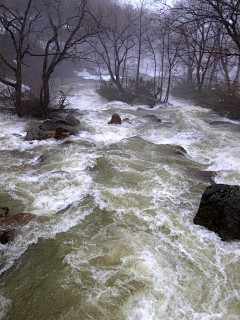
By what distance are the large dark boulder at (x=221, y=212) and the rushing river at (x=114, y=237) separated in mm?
155

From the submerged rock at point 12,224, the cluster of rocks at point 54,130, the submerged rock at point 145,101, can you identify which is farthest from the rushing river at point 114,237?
the submerged rock at point 145,101

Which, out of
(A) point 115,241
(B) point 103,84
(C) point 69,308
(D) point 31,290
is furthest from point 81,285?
(B) point 103,84

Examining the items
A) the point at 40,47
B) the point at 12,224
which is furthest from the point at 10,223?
the point at 40,47

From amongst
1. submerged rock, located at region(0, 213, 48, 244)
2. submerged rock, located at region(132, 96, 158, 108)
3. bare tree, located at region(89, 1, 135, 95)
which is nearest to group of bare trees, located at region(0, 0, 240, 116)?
bare tree, located at region(89, 1, 135, 95)

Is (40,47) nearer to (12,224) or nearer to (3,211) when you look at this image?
(3,211)

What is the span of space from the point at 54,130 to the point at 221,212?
723 centimetres

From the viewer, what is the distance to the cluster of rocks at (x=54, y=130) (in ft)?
27.9

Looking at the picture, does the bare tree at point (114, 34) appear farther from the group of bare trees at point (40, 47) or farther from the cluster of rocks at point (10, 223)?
the cluster of rocks at point (10, 223)

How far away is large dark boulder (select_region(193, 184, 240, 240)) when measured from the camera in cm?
404

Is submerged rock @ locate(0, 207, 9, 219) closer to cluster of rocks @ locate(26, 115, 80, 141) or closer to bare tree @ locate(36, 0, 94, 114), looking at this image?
cluster of rocks @ locate(26, 115, 80, 141)

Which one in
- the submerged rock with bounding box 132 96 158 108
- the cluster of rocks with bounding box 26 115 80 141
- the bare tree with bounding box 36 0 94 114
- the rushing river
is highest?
the bare tree with bounding box 36 0 94 114

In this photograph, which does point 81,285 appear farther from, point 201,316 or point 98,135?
point 98,135

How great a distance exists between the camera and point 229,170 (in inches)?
255

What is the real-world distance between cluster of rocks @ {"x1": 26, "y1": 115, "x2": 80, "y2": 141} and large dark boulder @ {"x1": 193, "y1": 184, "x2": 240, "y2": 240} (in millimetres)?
5893
